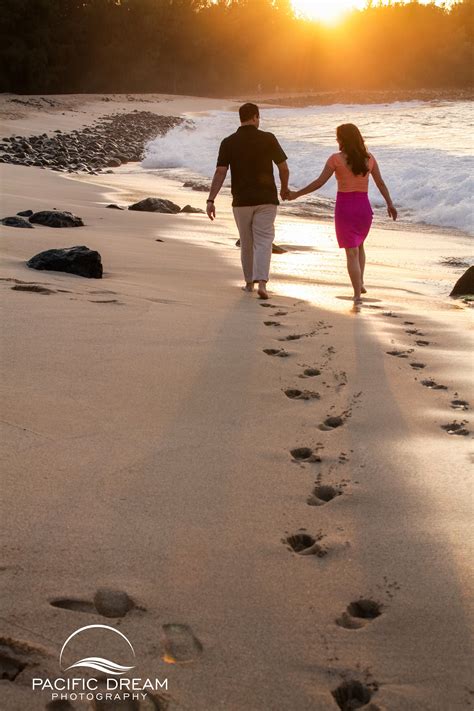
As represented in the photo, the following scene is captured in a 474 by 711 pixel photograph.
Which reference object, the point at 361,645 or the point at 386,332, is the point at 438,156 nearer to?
the point at 386,332

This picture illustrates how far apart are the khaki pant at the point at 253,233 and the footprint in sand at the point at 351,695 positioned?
5028 millimetres

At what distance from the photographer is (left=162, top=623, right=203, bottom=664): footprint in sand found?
2.03 metres

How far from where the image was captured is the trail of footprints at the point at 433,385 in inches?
144

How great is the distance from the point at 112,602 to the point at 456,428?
6.48 ft

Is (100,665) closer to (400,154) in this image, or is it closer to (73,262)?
(73,262)

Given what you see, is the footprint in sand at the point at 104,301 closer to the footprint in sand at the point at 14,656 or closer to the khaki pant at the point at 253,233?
the khaki pant at the point at 253,233

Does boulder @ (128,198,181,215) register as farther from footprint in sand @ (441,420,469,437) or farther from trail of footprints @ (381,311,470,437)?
footprint in sand @ (441,420,469,437)

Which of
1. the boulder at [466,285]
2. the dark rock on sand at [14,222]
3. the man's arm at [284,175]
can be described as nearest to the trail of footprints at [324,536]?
the boulder at [466,285]

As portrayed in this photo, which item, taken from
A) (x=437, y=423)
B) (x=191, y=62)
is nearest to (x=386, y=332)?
(x=437, y=423)

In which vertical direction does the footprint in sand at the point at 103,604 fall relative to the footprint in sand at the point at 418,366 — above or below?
above

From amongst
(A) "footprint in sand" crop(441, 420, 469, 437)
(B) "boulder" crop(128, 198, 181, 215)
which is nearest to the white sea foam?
(B) "boulder" crop(128, 198, 181, 215)

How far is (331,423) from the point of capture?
3.68 meters

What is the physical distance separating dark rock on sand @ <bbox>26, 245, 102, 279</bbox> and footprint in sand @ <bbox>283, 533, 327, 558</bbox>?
3.87 m

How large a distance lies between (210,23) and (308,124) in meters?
52.2
